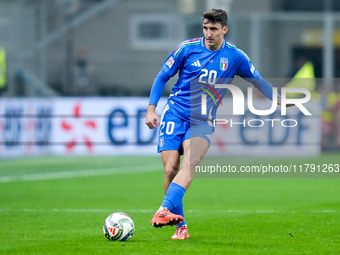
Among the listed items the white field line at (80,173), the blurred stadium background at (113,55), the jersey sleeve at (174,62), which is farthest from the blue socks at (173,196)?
the blurred stadium background at (113,55)

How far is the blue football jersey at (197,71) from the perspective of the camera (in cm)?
675

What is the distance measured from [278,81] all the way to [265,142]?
349cm

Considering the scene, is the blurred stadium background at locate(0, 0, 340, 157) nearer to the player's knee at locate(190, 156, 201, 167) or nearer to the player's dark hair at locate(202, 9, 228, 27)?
the player's knee at locate(190, 156, 201, 167)

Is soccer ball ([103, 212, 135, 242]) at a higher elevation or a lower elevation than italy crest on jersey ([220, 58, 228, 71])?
lower

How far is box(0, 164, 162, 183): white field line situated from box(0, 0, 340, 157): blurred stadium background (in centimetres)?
84

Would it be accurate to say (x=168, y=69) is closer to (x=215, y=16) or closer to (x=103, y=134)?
(x=215, y=16)

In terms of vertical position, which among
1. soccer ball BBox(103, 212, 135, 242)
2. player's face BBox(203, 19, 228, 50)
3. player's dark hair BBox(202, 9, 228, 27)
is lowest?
soccer ball BBox(103, 212, 135, 242)

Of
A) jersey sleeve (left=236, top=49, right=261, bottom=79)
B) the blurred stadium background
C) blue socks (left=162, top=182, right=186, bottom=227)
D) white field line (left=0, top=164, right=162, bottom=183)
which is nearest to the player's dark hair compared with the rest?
jersey sleeve (left=236, top=49, right=261, bottom=79)

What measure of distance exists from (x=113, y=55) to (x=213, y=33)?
49.0 feet

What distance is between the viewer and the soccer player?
21.7ft

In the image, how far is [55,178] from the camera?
14.0 m

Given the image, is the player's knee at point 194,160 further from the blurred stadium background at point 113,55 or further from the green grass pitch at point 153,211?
the blurred stadium background at point 113,55

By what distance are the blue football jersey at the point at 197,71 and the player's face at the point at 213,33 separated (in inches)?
3.9

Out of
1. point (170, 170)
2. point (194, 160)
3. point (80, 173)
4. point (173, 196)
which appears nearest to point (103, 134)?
point (80, 173)
